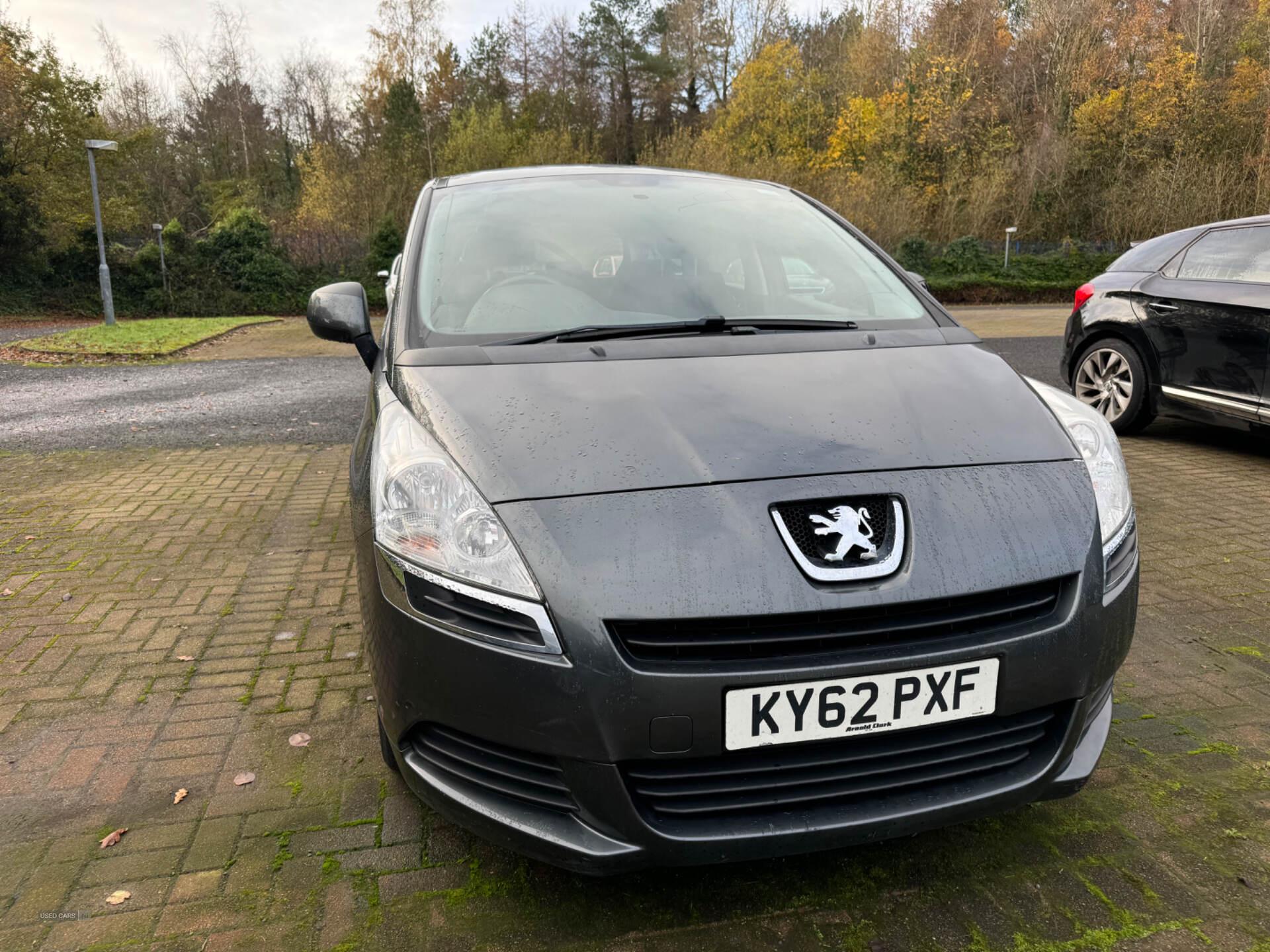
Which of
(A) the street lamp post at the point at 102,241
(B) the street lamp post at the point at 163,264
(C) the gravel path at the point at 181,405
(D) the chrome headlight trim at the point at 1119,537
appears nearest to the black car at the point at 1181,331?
(D) the chrome headlight trim at the point at 1119,537

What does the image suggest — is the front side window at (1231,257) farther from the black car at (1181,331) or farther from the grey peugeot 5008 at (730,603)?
the grey peugeot 5008 at (730,603)

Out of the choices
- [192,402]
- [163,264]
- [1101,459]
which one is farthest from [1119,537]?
[163,264]

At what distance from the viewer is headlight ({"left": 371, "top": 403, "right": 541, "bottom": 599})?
169 cm

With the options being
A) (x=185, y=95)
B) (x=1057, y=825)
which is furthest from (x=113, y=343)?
(x=185, y=95)

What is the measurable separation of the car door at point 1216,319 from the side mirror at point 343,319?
515 centimetres

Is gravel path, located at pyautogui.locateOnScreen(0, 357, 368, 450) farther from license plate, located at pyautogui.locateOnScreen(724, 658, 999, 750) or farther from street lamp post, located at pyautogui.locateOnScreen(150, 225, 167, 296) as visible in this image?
street lamp post, located at pyautogui.locateOnScreen(150, 225, 167, 296)

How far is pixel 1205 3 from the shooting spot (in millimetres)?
32562

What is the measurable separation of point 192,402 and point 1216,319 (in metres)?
8.84

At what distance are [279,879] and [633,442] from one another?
1.27 m

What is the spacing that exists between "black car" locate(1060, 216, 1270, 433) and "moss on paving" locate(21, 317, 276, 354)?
42.7ft

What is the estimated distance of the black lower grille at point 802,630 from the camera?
160 cm

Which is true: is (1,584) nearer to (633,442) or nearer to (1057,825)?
(633,442)

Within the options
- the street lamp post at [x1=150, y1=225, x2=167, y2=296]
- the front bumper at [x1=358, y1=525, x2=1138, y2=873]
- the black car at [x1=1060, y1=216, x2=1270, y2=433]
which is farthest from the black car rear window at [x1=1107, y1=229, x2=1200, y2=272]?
the street lamp post at [x1=150, y1=225, x2=167, y2=296]

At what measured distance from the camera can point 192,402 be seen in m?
9.16
